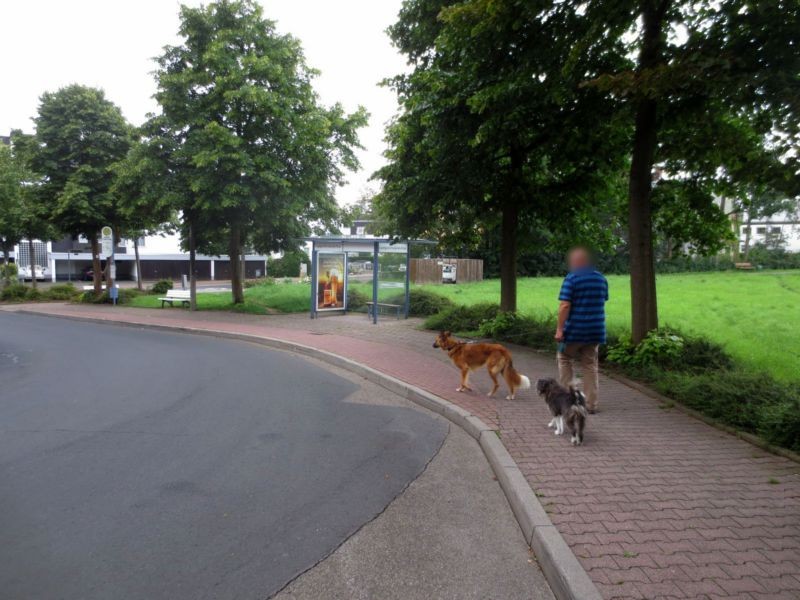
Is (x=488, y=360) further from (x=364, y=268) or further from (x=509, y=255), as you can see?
(x=364, y=268)

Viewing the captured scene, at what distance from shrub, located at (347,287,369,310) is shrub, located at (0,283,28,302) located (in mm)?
20273

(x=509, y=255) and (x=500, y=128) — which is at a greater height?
(x=500, y=128)

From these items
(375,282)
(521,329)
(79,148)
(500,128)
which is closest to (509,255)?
(521,329)

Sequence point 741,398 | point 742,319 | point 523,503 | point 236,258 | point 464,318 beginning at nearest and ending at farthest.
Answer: point 523,503, point 741,398, point 742,319, point 464,318, point 236,258

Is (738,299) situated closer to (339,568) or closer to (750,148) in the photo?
(750,148)

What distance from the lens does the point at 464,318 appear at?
14.7 meters

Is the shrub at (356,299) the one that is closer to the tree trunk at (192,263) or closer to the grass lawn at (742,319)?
the grass lawn at (742,319)

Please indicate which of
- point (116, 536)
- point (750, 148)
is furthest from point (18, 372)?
point (750, 148)

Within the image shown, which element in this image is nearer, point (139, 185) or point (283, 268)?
point (139, 185)

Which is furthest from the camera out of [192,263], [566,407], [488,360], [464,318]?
[192,263]

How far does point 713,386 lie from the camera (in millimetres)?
6586

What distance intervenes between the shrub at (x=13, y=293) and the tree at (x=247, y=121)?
1566cm

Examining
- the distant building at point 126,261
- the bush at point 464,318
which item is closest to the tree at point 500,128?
the bush at point 464,318

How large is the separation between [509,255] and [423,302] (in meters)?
5.81
